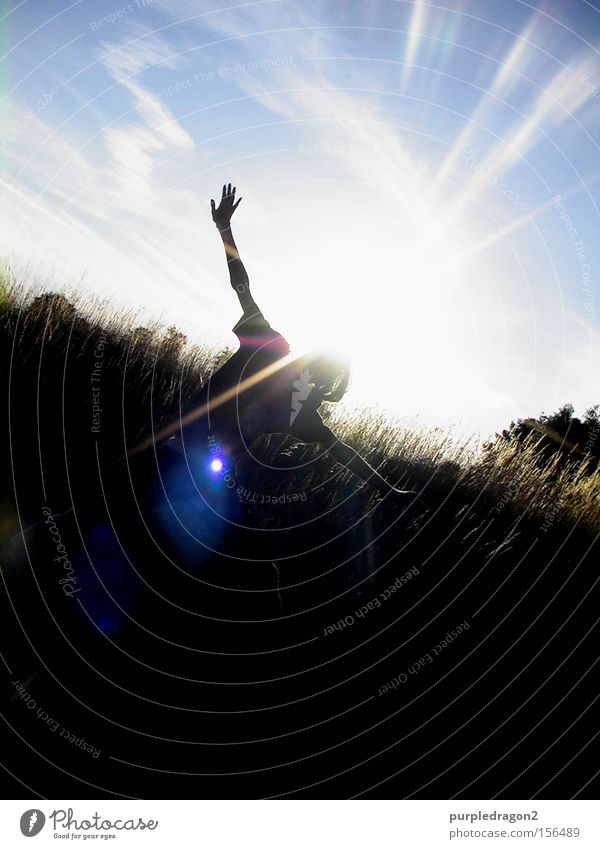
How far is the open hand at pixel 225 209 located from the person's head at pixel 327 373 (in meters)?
1.24

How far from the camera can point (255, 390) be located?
168 inches

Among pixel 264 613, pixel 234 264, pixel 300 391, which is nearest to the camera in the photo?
pixel 234 264

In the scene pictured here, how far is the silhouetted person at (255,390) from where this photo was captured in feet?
13.4

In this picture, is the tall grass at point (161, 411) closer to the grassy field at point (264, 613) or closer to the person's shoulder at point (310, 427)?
the grassy field at point (264, 613)

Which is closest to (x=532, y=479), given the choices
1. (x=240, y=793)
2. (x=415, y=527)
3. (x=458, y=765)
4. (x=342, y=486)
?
(x=415, y=527)

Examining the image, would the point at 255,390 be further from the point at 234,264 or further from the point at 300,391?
the point at 234,264

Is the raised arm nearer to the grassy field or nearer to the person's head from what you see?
the person's head

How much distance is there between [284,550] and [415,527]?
1778mm

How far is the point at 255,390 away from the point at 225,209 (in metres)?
1.48
